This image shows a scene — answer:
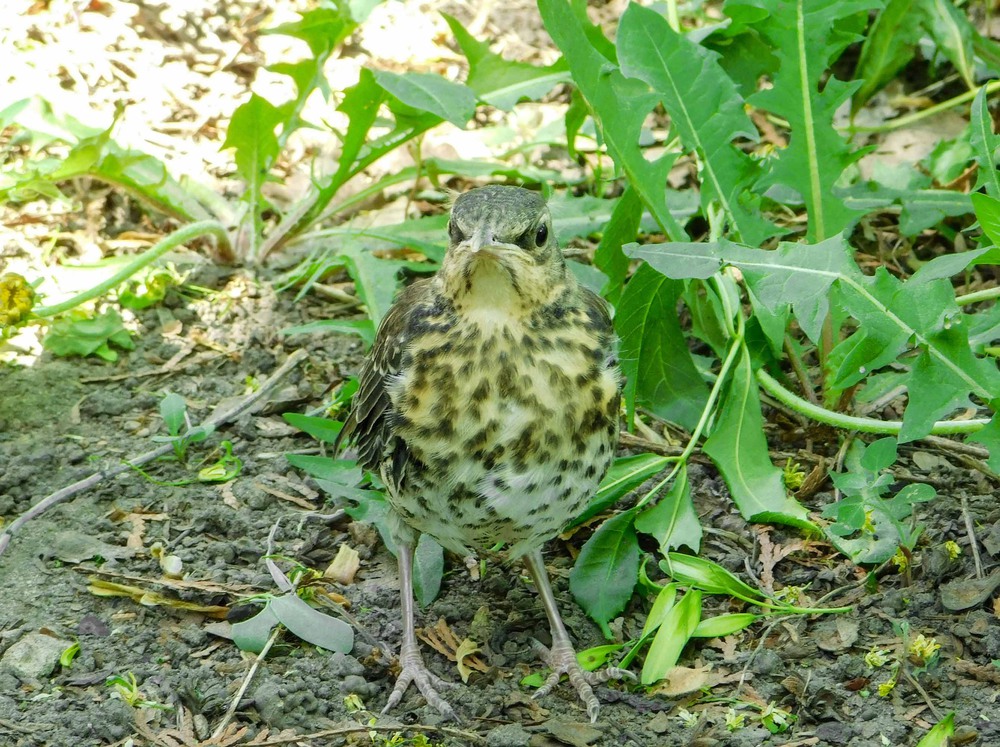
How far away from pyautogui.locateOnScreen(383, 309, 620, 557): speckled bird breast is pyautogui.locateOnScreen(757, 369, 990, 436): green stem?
1.02 metres

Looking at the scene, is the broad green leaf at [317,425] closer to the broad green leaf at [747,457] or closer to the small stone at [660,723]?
the broad green leaf at [747,457]

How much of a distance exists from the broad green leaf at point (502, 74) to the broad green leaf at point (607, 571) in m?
2.19

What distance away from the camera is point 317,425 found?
4809 mm

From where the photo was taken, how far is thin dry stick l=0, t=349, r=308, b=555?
14.4ft

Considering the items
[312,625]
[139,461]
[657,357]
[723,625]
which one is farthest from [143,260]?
[723,625]

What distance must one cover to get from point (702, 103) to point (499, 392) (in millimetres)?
1745

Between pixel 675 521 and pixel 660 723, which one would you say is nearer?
pixel 660 723

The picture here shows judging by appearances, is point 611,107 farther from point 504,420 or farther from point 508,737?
point 508,737

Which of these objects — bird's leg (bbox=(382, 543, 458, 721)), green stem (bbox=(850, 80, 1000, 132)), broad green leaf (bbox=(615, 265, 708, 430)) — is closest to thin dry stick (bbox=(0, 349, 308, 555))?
bird's leg (bbox=(382, 543, 458, 721))

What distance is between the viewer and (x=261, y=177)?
18.9 ft

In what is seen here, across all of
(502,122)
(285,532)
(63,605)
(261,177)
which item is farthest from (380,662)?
(502,122)

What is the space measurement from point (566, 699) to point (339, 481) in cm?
116

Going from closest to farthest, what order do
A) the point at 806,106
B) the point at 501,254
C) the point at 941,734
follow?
the point at 941,734
the point at 501,254
the point at 806,106

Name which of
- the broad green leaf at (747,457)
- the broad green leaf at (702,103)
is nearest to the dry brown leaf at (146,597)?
the broad green leaf at (747,457)
